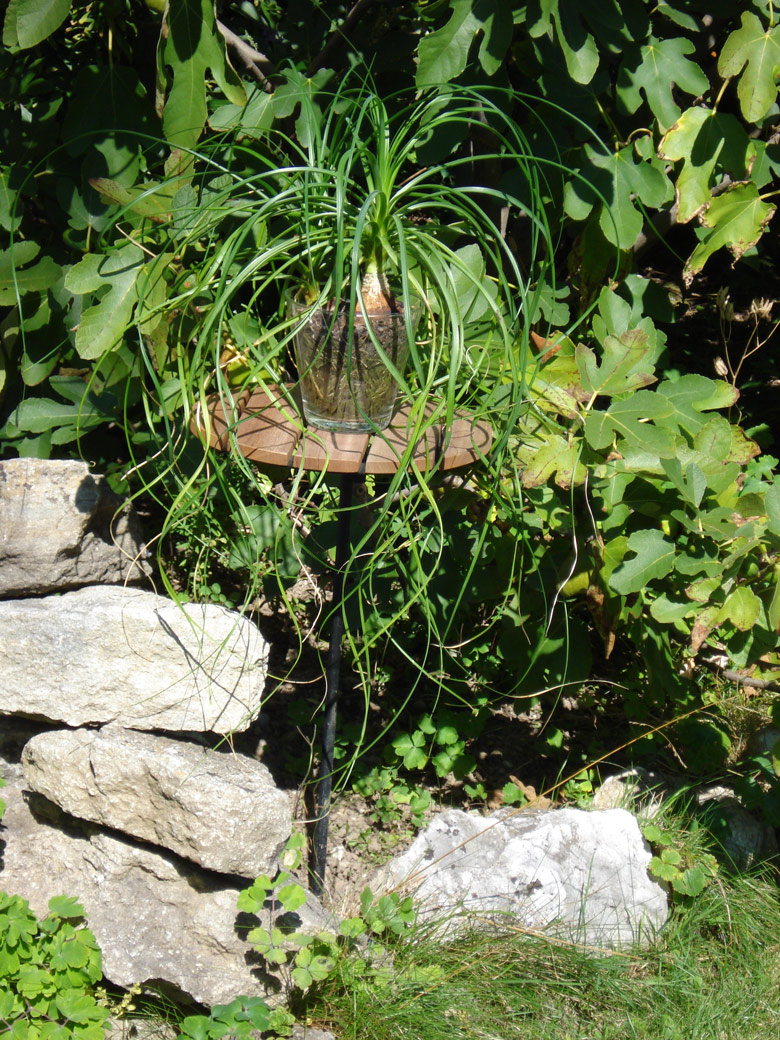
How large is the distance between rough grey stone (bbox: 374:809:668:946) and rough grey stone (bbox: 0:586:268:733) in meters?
0.51

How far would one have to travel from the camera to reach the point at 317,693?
8.86 ft

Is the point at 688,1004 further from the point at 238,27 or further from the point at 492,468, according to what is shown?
the point at 238,27

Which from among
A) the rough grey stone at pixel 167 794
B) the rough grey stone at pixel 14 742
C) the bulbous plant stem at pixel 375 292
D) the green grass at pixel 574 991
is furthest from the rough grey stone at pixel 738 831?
the rough grey stone at pixel 14 742

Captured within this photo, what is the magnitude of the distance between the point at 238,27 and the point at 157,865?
2.18 m

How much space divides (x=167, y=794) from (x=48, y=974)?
0.36 meters

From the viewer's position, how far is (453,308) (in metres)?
1.54

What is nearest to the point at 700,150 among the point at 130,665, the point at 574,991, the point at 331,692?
the point at 331,692

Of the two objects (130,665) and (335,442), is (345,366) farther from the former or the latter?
(130,665)

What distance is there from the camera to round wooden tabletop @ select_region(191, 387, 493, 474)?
61.6 inches

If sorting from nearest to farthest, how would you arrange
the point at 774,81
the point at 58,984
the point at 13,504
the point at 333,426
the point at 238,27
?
the point at 333,426
the point at 58,984
the point at 774,81
the point at 13,504
the point at 238,27

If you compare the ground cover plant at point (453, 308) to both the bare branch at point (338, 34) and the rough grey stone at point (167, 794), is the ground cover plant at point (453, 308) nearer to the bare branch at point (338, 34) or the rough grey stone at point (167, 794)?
the bare branch at point (338, 34)

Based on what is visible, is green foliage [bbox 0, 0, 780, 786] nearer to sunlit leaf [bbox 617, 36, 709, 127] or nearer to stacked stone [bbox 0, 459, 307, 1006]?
sunlit leaf [bbox 617, 36, 709, 127]

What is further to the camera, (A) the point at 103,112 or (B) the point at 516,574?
(B) the point at 516,574

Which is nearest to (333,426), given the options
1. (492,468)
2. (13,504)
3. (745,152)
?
(492,468)
